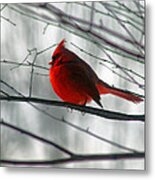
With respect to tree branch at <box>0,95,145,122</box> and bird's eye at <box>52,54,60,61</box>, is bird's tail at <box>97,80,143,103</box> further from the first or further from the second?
bird's eye at <box>52,54,60,61</box>

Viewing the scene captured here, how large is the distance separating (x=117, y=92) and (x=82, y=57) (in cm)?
20

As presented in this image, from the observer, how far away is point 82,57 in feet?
5.96

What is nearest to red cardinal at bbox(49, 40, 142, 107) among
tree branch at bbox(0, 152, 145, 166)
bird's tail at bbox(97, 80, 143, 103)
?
bird's tail at bbox(97, 80, 143, 103)

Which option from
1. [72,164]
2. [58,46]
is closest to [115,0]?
[58,46]

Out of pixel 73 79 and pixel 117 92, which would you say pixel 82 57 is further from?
pixel 117 92

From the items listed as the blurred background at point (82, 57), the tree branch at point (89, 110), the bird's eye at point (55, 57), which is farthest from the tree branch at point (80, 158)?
the bird's eye at point (55, 57)

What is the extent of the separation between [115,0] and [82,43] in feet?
0.70

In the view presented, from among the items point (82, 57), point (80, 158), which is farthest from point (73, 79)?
point (80, 158)

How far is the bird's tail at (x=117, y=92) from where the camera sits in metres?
1.76

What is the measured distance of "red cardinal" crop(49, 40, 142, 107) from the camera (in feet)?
5.92

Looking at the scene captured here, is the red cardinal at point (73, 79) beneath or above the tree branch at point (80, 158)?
above

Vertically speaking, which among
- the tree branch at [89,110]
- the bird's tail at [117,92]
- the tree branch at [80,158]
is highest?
the bird's tail at [117,92]

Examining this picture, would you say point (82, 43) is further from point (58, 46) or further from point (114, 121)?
point (114, 121)

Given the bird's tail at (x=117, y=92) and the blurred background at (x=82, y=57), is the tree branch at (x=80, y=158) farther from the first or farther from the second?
the bird's tail at (x=117, y=92)
